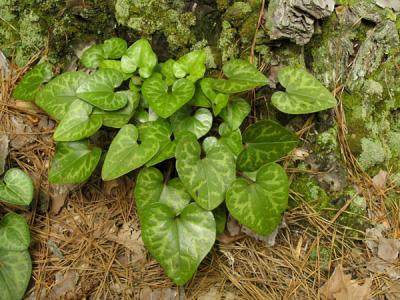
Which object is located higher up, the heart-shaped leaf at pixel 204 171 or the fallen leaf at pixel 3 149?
the heart-shaped leaf at pixel 204 171

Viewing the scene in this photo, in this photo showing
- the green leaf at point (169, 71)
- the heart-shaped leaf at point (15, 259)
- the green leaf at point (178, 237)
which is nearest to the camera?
the green leaf at point (178, 237)

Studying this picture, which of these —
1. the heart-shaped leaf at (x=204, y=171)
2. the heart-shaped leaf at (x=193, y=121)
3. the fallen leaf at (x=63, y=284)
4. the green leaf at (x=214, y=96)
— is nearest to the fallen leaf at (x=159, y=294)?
the fallen leaf at (x=63, y=284)

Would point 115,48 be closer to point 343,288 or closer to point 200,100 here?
point 200,100

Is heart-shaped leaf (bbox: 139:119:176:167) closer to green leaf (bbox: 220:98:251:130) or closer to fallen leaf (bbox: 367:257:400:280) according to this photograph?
green leaf (bbox: 220:98:251:130)

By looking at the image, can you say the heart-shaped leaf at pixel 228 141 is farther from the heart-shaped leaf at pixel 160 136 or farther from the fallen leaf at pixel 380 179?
the fallen leaf at pixel 380 179

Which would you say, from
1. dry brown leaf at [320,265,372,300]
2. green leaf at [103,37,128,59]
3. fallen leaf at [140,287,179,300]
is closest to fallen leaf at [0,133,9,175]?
green leaf at [103,37,128,59]

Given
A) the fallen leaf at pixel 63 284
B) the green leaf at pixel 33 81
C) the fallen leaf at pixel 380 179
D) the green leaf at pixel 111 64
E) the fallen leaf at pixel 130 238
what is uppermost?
the green leaf at pixel 111 64

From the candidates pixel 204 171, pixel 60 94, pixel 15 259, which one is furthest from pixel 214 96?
pixel 15 259
